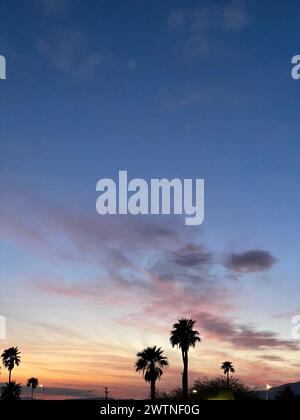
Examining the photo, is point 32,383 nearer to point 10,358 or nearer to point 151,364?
point 10,358

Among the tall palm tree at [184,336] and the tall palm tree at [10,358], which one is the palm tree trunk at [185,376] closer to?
the tall palm tree at [184,336]

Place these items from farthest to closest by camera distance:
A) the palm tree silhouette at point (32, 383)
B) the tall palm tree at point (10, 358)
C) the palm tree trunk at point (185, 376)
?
the palm tree silhouette at point (32, 383) < the tall palm tree at point (10, 358) < the palm tree trunk at point (185, 376)

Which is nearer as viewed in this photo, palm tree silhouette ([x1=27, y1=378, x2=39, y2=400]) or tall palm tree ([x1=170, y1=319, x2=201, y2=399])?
tall palm tree ([x1=170, y1=319, x2=201, y2=399])

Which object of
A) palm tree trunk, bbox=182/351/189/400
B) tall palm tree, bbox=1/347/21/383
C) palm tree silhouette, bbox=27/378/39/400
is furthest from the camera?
palm tree silhouette, bbox=27/378/39/400

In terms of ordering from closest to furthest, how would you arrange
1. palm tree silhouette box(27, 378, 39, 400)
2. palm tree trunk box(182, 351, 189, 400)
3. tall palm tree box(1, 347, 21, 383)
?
palm tree trunk box(182, 351, 189, 400) → tall palm tree box(1, 347, 21, 383) → palm tree silhouette box(27, 378, 39, 400)

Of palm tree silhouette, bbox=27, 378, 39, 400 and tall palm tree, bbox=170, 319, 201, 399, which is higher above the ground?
tall palm tree, bbox=170, 319, 201, 399

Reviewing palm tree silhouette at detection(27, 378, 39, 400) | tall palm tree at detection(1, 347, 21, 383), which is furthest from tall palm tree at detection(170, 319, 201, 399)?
palm tree silhouette at detection(27, 378, 39, 400)

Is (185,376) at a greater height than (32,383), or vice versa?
(185,376)

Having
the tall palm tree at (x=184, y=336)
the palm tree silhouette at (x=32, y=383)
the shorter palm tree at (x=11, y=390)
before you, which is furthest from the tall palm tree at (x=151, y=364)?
the palm tree silhouette at (x=32, y=383)

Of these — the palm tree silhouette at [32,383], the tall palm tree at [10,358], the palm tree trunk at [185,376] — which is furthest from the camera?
the palm tree silhouette at [32,383]

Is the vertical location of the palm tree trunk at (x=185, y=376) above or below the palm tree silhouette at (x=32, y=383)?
above

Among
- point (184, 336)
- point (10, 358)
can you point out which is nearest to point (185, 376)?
point (184, 336)

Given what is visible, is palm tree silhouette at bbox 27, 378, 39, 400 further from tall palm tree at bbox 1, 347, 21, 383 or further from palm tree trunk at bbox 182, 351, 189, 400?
palm tree trunk at bbox 182, 351, 189, 400

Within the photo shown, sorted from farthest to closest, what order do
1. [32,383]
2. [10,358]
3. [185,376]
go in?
[32,383]
[10,358]
[185,376]
